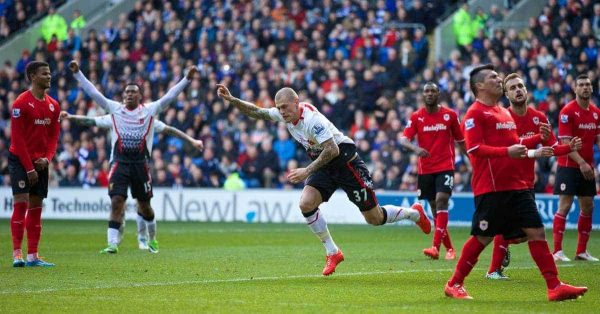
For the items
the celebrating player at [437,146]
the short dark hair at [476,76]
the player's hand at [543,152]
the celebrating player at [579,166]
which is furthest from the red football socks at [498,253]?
the celebrating player at [437,146]

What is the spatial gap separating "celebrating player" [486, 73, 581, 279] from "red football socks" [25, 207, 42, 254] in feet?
19.1

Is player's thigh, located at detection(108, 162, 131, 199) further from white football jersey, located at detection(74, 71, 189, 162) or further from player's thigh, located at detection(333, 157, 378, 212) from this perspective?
player's thigh, located at detection(333, 157, 378, 212)

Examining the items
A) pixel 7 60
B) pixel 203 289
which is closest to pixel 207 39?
pixel 7 60

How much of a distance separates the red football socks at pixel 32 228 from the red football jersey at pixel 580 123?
711 cm

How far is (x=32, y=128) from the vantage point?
13992 mm

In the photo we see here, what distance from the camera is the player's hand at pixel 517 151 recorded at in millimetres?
9531

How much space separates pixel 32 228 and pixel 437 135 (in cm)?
592

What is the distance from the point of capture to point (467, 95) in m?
27.3

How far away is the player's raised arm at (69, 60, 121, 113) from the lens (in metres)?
14.5

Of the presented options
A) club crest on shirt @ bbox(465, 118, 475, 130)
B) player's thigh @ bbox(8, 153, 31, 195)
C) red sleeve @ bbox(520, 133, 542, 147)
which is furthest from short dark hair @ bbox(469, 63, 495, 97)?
player's thigh @ bbox(8, 153, 31, 195)

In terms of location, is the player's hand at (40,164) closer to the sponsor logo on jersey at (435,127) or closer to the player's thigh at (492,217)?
the sponsor logo on jersey at (435,127)

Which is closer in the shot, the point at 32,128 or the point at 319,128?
the point at 319,128

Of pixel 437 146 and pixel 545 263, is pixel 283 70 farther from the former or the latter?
pixel 545 263

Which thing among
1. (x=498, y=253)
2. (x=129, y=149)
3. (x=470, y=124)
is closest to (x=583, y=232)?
(x=498, y=253)
